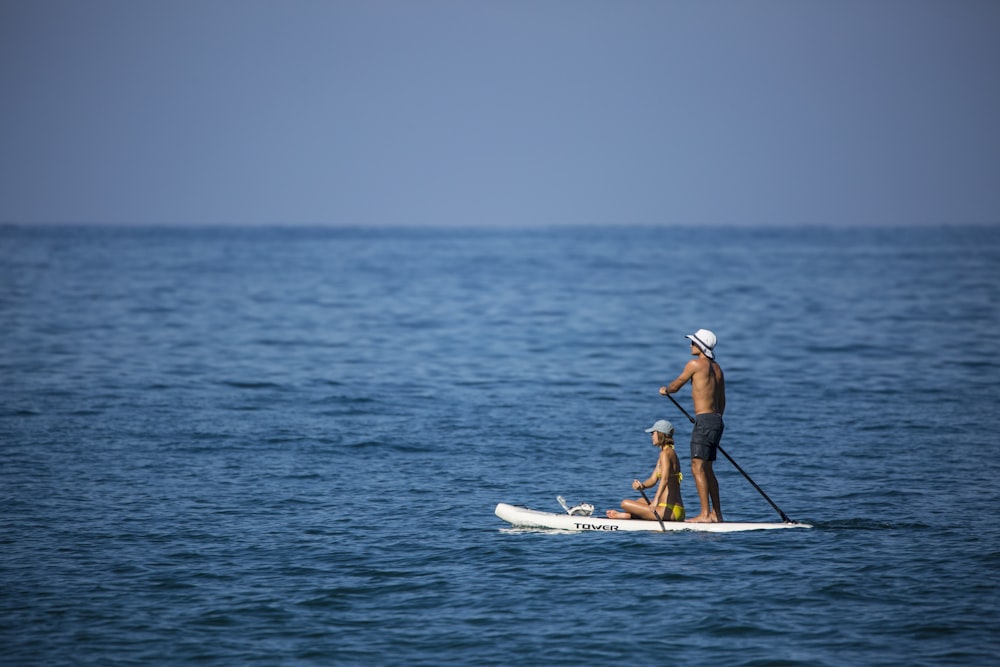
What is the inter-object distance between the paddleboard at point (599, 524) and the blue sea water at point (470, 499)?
15 cm

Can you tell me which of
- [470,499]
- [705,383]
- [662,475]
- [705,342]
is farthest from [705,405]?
[470,499]

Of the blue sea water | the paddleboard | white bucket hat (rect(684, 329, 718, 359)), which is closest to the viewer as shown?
the blue sea water

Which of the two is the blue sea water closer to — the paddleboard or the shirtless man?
the paddleboard

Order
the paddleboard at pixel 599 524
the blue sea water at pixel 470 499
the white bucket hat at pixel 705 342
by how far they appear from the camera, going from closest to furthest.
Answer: the blue sea water at pixel 470 499 → the white bucket hat at pixel 705 342 → the paddleboard at pixel 599 524

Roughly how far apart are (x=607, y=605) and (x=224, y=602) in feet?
14.7

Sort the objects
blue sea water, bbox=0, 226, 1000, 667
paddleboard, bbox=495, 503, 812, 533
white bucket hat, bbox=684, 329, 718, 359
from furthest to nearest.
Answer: paddleboard, bbox=495, 503, 812, 533 < white bucket hat, bbox=684, 329, 718, 359 < blue sea water, bbox=0, 226, 1000, 667

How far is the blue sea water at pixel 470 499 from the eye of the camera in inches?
481

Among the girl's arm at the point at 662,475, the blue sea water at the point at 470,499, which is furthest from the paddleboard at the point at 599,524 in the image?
the girl's arm at the point at 662,475

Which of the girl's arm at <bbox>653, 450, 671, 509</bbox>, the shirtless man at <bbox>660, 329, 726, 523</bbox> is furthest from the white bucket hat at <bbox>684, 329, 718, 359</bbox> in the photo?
the girl's arm at <bbox>653, 450, 671, 509</bbox>

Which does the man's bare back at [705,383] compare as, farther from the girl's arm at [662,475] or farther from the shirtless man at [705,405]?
the girl's arm at [662,475]

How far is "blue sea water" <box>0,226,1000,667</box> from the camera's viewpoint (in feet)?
40.1

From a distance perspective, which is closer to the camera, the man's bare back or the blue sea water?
the blue sea water

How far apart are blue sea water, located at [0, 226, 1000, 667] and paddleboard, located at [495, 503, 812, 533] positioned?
6.0 inches

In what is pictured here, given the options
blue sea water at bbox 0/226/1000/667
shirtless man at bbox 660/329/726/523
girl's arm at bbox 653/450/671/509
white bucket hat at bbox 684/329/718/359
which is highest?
white bucket hat at bbox 684/329/718/359
